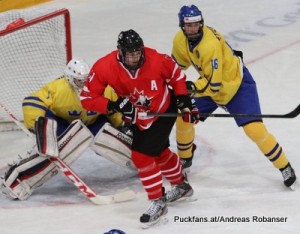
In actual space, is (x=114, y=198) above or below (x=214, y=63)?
below

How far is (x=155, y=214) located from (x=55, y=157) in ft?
2.01

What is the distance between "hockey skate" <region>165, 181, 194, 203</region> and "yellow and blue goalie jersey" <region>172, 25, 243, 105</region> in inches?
18.3

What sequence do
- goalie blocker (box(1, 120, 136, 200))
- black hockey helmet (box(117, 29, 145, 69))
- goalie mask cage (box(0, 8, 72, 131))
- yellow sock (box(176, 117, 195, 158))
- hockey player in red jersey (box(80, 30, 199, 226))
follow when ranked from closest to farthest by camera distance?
black hockey helmet (box(117, 29, 145, 69))
hockey player in red jersey (box(80, 30, 199, 226))
goalie blocker (box(1, 120, 136, 200))
yellow sock (box(176, 117, 195, 158))
goalie mask cage (box(0, 8, 72, 131))

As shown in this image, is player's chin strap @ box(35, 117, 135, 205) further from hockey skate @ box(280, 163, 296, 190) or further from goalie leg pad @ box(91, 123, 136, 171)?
hockey skate @ box(280, 163, 296, 190)

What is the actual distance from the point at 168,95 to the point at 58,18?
1500 mm

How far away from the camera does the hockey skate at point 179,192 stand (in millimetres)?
4023

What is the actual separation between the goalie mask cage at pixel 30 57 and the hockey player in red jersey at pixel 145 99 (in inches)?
52.7

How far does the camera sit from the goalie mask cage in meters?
5.18

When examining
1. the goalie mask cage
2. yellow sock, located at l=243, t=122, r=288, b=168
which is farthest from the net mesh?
yellow sock, located at l=243, t=122, r=288, b=168

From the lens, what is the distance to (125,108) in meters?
3.70

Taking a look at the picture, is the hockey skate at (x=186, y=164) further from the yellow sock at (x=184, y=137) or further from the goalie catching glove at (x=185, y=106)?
the goalie catching glove at (x=185, y=106)

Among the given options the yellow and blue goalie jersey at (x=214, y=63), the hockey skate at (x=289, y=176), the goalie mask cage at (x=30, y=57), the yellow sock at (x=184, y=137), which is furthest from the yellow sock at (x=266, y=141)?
the goalie mask cage at (x=30, y=57)

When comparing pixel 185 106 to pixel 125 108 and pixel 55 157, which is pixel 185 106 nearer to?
pixel 125 108

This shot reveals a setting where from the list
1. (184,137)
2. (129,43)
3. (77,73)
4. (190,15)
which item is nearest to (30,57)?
Answer: (77,73)
